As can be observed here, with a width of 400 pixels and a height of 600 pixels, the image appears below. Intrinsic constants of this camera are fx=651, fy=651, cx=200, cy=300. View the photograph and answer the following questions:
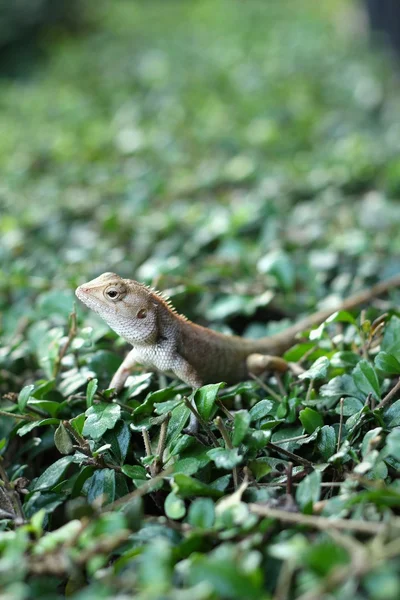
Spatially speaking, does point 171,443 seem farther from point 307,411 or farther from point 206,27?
point 206,27

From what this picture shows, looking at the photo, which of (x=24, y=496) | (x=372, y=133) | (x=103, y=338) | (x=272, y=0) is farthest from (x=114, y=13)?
(x=24, y=496)

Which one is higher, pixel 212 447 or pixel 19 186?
pixel 212 447

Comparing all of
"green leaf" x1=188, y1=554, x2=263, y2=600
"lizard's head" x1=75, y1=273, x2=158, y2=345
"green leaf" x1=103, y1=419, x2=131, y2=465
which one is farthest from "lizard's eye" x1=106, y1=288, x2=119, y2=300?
"green leaf" x1=188, y1=554, x2=263, y2=600

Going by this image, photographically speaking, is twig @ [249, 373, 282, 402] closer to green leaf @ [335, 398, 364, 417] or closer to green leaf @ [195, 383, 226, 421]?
green leaf @ [335, 398, 364, 417]

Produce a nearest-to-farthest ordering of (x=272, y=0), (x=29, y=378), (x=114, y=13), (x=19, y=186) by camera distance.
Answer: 1. (x=29, y=378)
2. (x=19, y=186)
3. (x=114, y=13)
4. (x=272, y=0)

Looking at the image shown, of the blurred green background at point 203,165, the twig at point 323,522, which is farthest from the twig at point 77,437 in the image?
the blurred green background at point 203,165

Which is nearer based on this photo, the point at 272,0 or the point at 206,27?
the point at 206,27

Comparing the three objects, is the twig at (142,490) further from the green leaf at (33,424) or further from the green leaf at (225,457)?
the green leaf at (33,424)
